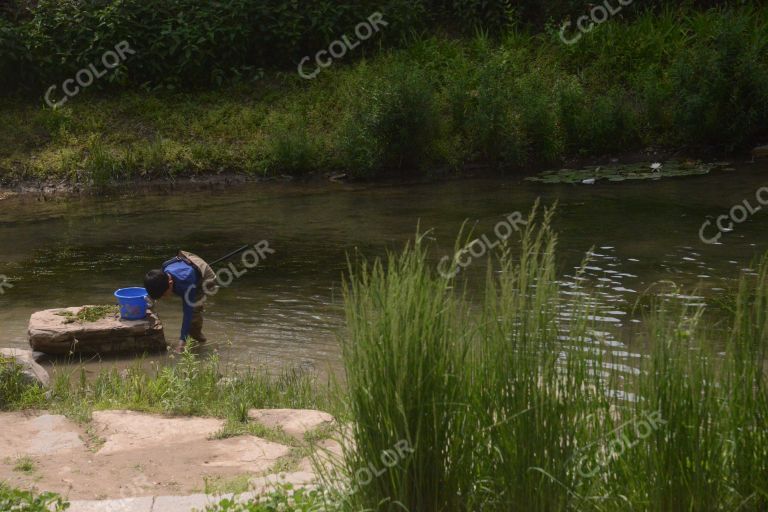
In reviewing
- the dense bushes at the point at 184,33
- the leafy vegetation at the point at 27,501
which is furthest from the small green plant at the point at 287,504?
the dense bushes at the point at 184,33

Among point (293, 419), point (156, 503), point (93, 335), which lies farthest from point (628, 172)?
point (156, 503)

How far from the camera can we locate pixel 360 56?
21609mm

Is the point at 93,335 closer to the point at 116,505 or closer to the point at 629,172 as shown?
the point at 116,505

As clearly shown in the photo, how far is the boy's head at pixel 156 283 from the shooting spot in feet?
29.4

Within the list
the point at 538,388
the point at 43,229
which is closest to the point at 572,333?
the point at 538,388

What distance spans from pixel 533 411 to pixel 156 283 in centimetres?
535

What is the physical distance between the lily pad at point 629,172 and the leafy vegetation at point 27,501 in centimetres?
1302

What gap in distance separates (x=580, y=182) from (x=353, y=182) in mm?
4139

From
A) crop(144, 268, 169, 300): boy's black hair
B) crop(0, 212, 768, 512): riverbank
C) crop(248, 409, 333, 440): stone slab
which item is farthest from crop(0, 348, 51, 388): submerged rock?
crop(0, 212, 768, 512): riverbank

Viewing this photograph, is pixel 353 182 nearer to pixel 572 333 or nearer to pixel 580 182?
pixel 580 182

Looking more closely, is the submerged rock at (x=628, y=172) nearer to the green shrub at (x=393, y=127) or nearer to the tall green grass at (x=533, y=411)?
the green shrub at (x=393, y=127)

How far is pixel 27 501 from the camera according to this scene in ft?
16.6

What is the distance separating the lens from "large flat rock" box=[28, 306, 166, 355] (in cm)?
912

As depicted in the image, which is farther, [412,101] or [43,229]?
[412,101]
